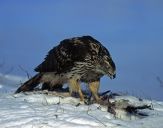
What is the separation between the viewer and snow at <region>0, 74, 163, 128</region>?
741 centimetres

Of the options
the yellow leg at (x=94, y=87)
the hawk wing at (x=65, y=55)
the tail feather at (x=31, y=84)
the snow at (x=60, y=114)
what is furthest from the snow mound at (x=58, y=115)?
the tail feather at (x=31, y=84)

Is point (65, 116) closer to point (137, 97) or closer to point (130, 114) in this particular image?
point (130, 114)

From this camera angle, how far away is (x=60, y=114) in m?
7.90

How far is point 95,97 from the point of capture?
10.2 m

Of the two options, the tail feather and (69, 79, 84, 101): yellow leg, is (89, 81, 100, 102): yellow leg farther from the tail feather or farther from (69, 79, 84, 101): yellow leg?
the tail feather

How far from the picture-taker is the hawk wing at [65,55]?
34.4ft

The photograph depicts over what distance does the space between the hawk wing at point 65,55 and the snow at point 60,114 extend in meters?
0.75

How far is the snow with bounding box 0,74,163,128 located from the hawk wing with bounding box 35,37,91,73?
751 millimetres

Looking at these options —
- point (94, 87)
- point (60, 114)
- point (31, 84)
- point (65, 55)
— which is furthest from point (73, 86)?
point (60, 114)

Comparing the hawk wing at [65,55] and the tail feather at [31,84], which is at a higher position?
the hawk wing at [65,55]

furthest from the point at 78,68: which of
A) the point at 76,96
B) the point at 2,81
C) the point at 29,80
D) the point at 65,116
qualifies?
the point at 2,81

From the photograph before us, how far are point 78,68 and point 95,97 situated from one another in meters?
0.61

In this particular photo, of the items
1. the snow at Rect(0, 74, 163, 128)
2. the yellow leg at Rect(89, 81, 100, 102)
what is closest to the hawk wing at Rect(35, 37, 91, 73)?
the yellow leg at Rect(89, 81, 100, 102)

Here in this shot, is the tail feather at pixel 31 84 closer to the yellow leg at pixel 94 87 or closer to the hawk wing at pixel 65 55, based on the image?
the hawk wing at pixel 65 55
